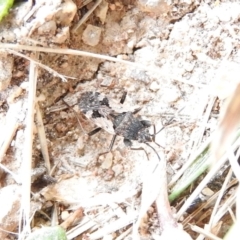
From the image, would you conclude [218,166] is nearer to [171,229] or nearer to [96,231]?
[171,229]

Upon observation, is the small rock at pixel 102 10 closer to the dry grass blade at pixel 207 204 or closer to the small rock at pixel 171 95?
the small rock at pixel 171 95

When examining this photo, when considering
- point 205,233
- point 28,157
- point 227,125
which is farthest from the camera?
point 28,157

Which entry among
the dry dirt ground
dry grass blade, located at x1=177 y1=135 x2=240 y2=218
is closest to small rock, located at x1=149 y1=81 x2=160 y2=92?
the dry dirt ground

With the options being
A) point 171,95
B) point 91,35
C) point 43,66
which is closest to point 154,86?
point 171,95

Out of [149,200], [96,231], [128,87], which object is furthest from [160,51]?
[96,231]

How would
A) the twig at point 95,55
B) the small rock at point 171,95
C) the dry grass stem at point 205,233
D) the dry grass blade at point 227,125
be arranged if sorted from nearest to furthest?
1. the dry grass blade at point 227,125
2. the dry grass stem at point 205,233
3. the twig at point 95,55
4. the small rock at point 171,95

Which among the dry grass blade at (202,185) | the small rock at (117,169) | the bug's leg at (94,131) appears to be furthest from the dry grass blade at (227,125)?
the bug's leg at (94,131)

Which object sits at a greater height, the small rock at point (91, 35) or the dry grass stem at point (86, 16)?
the dry grass stem at point (86, 16)

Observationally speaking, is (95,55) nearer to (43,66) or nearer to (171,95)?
(43,66)
